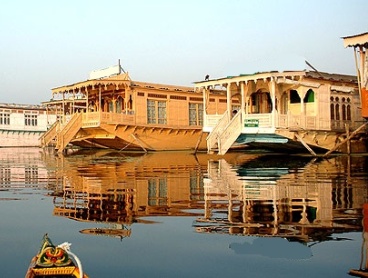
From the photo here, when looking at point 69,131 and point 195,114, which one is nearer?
point 69,131

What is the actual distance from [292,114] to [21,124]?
42.8 m

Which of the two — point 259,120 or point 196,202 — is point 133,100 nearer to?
point 259,120

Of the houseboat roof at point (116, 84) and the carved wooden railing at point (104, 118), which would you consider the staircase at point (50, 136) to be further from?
the carved wooden railing at point (104, 118)

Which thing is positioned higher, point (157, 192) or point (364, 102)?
point (364, 102)

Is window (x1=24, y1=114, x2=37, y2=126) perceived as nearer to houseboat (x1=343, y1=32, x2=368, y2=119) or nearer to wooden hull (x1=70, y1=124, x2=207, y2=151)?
wooden hull (x1=70, y1=124, x2=207, y2=151)

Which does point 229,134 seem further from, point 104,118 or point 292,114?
point 104,118

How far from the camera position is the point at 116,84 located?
104 ft

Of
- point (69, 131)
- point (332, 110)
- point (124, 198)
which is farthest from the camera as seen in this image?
point (69, 131)

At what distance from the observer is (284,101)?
25.6m

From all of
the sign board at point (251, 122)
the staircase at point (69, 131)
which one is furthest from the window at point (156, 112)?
the sign board at point (251, 122)

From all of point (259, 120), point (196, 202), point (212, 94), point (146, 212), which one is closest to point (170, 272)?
point (146, 212)

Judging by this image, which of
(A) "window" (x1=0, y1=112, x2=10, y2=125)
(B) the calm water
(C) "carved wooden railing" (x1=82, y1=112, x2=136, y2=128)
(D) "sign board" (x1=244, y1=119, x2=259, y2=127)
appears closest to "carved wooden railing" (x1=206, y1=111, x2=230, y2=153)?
(D) "sign board" (x1=244, y1=119, x2=259, y2=127)

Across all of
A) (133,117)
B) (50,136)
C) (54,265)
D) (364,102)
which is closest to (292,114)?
(364,102)

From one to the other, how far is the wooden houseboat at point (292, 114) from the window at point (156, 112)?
7091 millimetres
